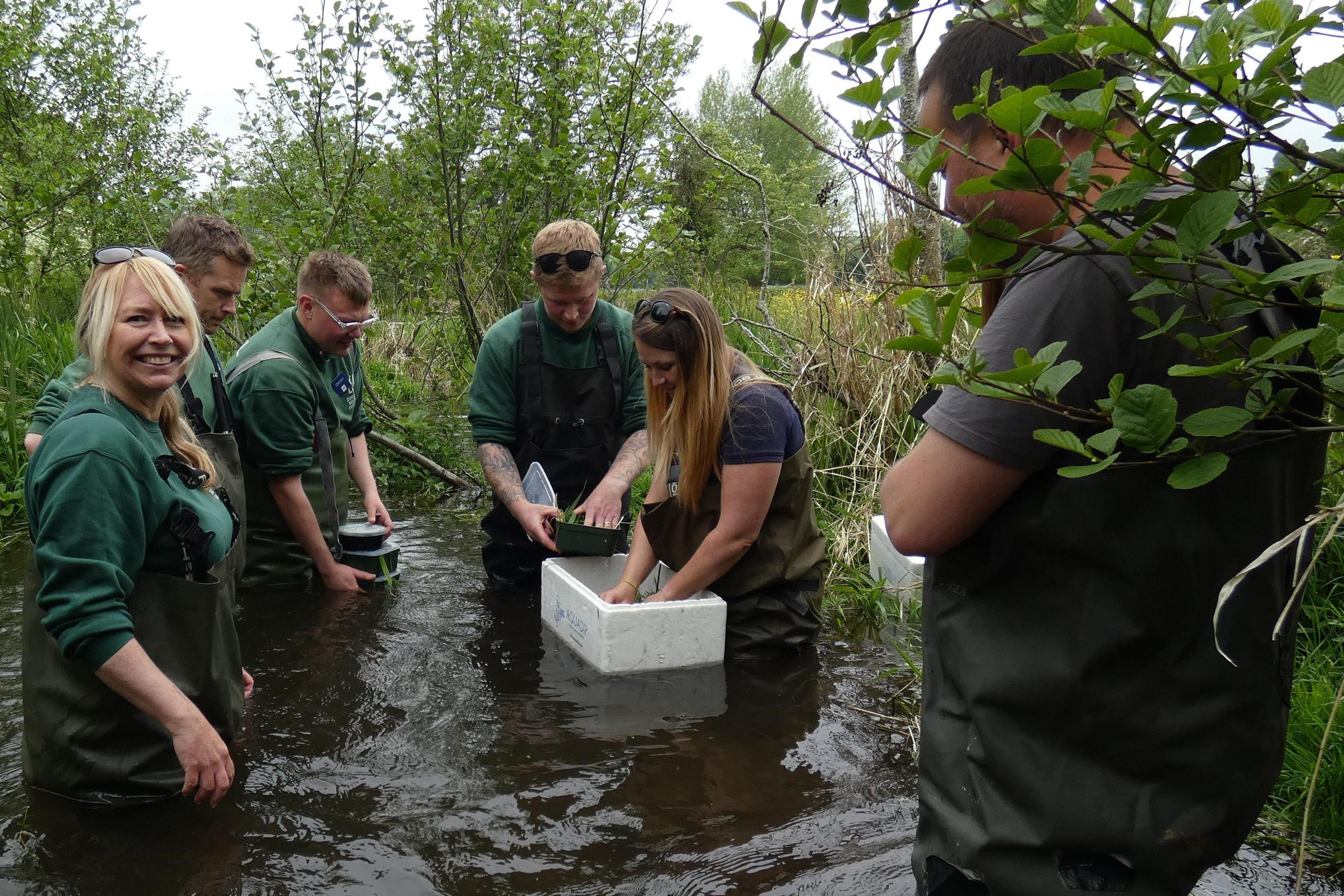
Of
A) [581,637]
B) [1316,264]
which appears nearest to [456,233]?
[581,637]

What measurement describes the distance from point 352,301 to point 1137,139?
13.4ft

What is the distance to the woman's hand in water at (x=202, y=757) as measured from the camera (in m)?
2.59

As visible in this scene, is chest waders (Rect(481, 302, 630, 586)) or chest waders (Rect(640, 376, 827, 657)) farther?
chest waders (Rect(481, 302, 630, 586))

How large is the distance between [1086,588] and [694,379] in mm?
2646

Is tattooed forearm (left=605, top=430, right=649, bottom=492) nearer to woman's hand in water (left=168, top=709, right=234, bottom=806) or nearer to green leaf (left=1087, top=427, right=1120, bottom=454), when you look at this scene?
woman's hand in water (left=168, top=709, right=234, bottom=806)

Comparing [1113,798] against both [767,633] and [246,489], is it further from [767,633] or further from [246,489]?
[246,489]

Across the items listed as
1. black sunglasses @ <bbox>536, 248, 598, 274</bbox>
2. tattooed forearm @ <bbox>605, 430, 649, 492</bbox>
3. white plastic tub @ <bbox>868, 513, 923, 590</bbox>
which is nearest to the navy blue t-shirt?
tattooed forearm @ <bbox>605, 430, 649, 492</bbox>

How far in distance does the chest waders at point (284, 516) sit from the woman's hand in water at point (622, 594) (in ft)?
5.10

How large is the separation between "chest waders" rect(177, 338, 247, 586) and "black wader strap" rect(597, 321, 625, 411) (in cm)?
187

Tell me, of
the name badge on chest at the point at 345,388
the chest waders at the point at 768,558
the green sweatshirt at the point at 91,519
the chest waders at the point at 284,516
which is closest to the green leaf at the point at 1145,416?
the green sweatshirt at the point at 91,519

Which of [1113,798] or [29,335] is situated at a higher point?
[29,335]

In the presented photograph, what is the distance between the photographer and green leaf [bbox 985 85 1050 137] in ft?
3.41

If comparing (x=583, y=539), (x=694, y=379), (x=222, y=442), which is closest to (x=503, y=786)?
(x=583, y=539)

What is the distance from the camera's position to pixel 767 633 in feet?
14.4
